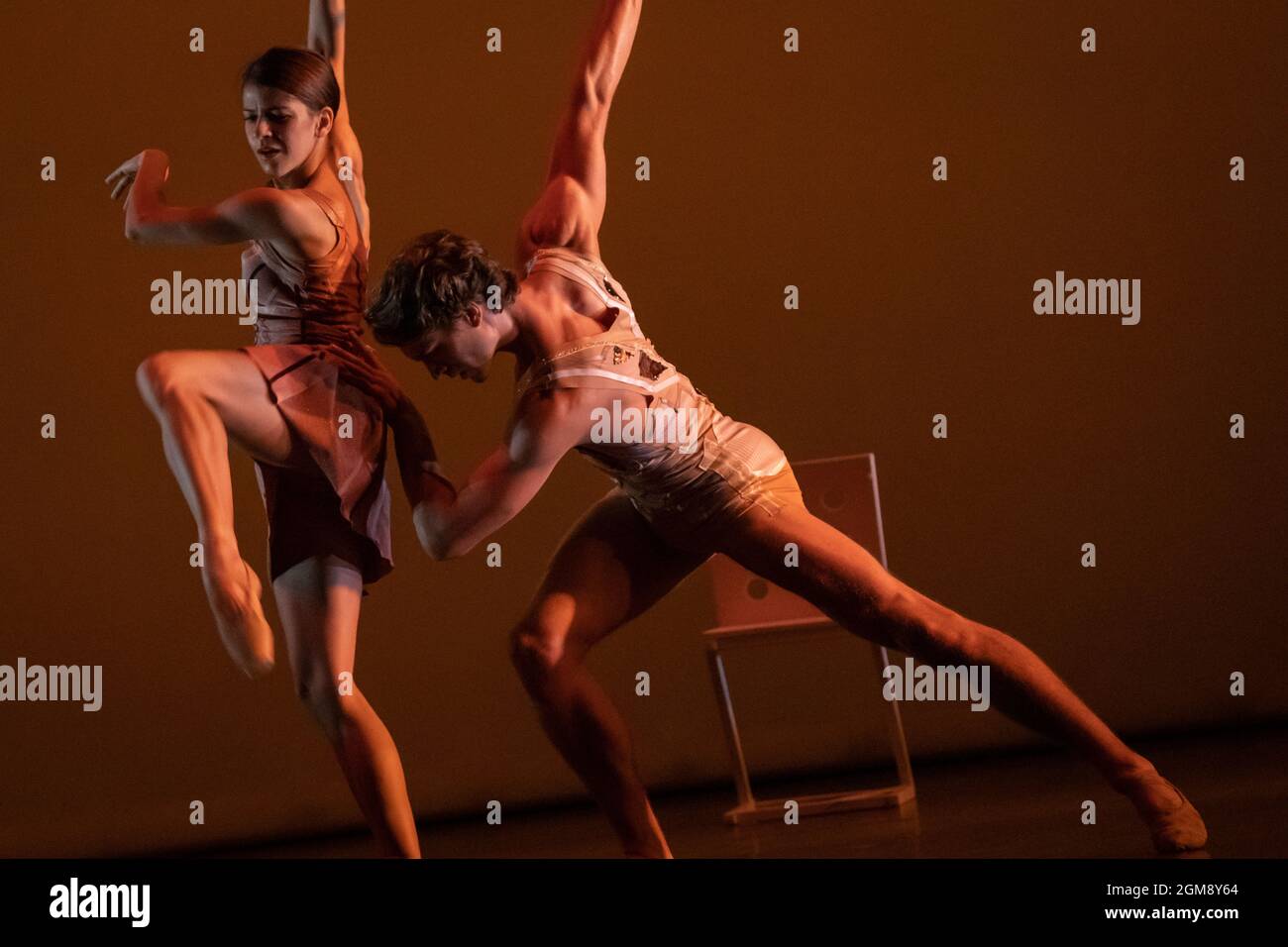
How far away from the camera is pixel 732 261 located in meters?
4.91

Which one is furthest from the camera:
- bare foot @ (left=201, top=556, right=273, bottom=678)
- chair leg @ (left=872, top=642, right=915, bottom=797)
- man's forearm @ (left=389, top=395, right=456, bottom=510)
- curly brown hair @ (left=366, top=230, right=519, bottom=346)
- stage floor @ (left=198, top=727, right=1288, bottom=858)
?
chair leg @ (left=872, top=642, right=915, bottom=797)

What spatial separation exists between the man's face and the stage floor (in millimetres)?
1319

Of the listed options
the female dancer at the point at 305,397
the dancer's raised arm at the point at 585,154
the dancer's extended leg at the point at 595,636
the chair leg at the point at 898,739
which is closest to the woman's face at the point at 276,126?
the female dancer at the point at 305,397

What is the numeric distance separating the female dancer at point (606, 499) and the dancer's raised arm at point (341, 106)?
317 millimetres

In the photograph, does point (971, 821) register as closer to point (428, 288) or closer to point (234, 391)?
point (428, 288)

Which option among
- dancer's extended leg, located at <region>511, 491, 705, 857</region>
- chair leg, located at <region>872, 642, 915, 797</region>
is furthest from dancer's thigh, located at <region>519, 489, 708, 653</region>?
chair leg, located at <region>872, 642, 915, 797</region>

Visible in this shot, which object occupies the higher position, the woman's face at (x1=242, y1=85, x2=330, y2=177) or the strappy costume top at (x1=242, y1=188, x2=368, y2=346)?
the woman's face at (x1=242, y1=85, x2=330, y2=177)

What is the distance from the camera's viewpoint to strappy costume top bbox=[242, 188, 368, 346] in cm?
286

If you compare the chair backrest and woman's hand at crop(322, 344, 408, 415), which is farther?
the chair backrest

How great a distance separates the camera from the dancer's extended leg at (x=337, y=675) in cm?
281

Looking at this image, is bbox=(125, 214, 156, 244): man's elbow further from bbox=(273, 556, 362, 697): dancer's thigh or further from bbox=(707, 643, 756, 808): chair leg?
bbox=(707, 643, 756, 808): chair leg

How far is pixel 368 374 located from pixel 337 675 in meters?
0.54
